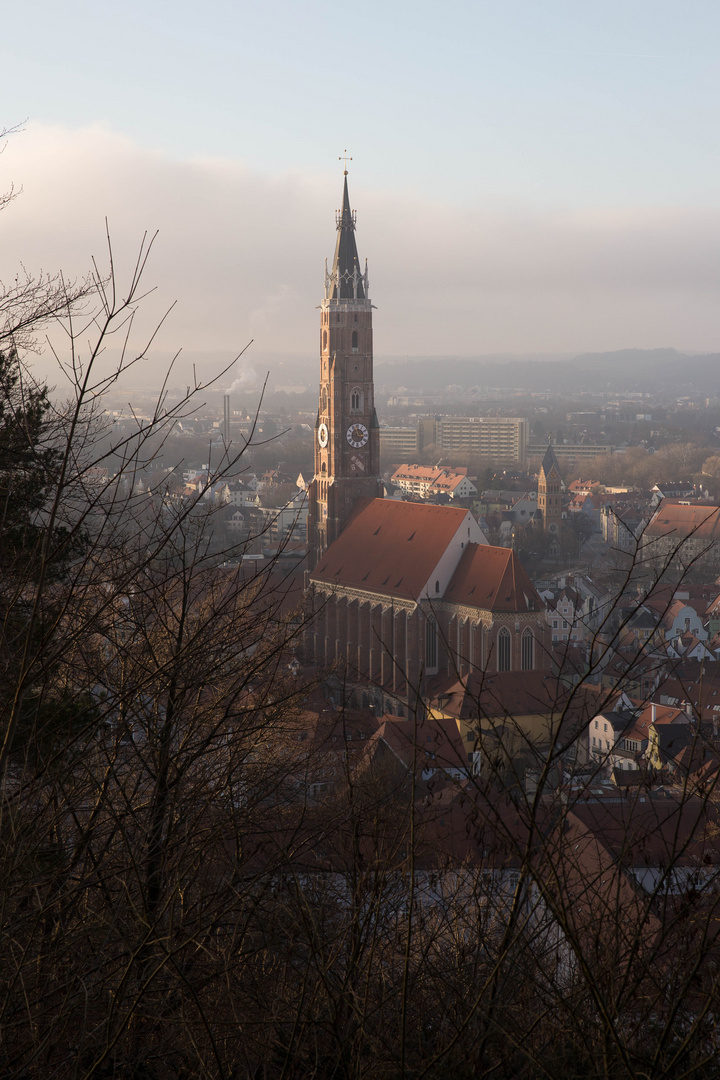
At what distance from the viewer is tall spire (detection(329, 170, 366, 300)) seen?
175 ft

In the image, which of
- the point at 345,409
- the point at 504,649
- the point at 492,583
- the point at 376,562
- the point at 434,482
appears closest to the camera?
the point at 504,649

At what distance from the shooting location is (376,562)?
→ 47.6m

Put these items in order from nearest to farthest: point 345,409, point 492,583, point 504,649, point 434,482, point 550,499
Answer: point 504,649 → point 492,583 → point 345,409 → point 550,499 → point 434,482

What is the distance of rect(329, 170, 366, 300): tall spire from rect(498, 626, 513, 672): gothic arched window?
778 inches

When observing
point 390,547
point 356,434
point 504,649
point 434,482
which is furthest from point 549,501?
point 504,649

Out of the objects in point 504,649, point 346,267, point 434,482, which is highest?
point 346,267

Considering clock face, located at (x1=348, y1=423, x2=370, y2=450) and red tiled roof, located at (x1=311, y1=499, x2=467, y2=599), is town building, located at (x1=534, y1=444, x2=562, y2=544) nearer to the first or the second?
clock face, located at (x1=348, y1=423, x2=370, y2=450)

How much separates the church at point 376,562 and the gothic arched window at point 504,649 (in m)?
0.05

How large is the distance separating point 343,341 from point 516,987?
164ft

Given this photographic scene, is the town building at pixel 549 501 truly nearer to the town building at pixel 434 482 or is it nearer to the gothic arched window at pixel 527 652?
the town building at pixel 434 482

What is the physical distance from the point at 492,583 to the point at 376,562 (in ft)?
22.0

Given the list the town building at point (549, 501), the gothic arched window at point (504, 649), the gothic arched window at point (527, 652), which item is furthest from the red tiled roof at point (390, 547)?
the town building at point (549, 501)

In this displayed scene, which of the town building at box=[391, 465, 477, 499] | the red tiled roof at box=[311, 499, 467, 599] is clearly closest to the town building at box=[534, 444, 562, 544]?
the town building at box=[391, 465, 477, 499]

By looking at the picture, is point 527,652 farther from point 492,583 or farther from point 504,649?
point 492,583
